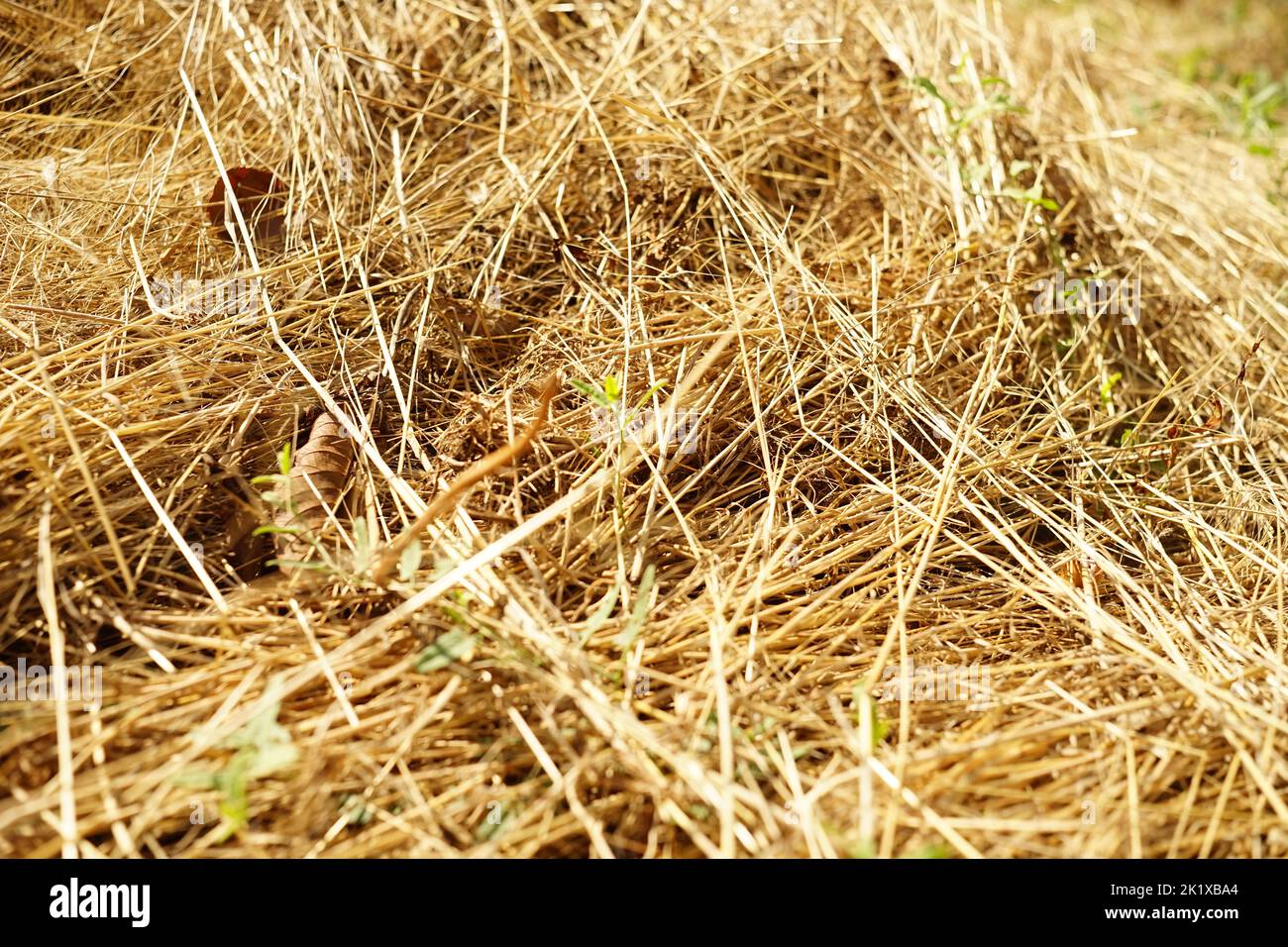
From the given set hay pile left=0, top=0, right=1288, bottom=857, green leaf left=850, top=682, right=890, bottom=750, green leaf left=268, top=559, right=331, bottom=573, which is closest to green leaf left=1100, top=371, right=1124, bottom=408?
hay pile left=0, top=0, right=1288, bottom=857

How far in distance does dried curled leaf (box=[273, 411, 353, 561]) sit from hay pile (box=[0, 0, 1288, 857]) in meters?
0.04

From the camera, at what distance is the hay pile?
3.52 ft

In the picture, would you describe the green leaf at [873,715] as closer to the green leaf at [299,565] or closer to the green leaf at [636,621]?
the green leaf at [636,621]

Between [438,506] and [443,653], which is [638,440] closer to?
[438,506]

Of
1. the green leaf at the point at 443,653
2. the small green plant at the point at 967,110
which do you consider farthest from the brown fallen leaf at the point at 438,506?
the small green plant at the point at 967,110

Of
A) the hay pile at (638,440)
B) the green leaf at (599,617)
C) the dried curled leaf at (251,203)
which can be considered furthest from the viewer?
the dried curled leaf at (251,203)

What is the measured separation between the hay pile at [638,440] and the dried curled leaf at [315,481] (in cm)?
4

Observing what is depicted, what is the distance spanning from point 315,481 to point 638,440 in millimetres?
505

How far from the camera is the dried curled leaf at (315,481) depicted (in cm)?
130

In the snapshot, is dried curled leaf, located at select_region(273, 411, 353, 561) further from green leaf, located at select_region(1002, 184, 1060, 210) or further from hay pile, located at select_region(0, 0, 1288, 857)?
green leaf, located at select_region(1002, 184, 1060, 210)

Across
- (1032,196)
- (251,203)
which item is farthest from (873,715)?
(251,203)

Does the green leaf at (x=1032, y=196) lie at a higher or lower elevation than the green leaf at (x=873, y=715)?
higher

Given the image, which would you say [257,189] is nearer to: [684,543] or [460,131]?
[460,131]

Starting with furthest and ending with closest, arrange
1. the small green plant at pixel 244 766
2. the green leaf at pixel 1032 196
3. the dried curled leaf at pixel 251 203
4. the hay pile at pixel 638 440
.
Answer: the green leaf at pixel 1032 196
the dried curled leaf at pixel 251 203
the hay pile at pixel 638 440
the small green plant at pixel 244 766
